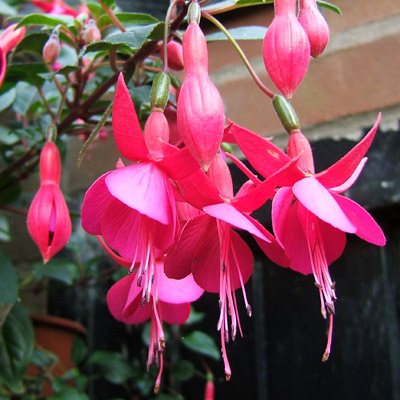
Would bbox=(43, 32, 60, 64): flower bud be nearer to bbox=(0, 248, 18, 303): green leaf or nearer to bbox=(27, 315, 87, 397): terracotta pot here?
bbox=(0, 248, 18, 303): green leaf

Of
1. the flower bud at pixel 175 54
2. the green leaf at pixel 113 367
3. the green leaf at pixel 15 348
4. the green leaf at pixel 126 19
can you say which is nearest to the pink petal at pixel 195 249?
the flower bud at pixel 175 54

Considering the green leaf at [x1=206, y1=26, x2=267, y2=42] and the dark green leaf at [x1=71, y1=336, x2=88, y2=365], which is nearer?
the green leaf at [x1=206, y1=26, x2=267, y2=42]

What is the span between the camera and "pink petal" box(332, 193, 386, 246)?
1.30ft

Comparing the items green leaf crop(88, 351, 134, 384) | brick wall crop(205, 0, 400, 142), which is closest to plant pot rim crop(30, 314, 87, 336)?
green leaf crop(88, 351, 134, 384)

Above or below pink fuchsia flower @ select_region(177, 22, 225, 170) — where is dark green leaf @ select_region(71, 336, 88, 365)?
below

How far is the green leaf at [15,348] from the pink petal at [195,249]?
555 mm

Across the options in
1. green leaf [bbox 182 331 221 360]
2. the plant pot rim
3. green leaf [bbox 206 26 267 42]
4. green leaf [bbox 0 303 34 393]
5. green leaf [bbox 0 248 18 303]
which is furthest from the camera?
the plant pot rim

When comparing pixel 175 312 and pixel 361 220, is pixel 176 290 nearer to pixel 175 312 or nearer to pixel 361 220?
pixel 175 312

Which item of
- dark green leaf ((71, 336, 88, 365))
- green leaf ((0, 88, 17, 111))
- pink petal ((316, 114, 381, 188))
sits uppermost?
green leaf ((0, 88, 17, 111))

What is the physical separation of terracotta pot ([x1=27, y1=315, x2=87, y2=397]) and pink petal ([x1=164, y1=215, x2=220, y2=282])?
0.76 meters

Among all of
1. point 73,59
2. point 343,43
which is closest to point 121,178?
point 73,59

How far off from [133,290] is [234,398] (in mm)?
612

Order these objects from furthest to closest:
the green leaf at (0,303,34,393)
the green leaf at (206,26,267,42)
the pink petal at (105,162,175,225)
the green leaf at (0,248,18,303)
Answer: the green leaf at (0,303,34,393), the green leaf at (0,248,18,303), the green leaf at (206,26,267,42), the pink petal at (105,162,175,225)

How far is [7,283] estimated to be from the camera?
75cm
